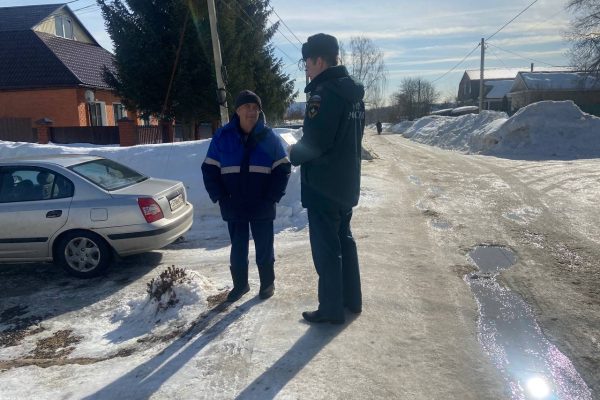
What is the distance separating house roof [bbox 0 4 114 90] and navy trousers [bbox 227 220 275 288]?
63.9ft

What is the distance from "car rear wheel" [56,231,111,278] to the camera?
5.90m

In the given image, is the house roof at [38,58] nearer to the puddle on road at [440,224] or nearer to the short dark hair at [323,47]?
the puddle on road at [440,224]

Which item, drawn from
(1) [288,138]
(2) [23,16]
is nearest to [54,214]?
(1) [288,138]

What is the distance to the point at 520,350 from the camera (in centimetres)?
364

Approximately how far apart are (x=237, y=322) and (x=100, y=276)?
8.37ft

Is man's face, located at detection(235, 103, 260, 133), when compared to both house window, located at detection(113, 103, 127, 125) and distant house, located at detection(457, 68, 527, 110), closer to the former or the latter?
house window, located at detection(113, 103, 127, 125)

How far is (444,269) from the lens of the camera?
5.52m

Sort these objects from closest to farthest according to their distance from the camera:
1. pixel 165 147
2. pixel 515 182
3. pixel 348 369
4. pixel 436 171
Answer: pixel 348 369, pixel 165 147, pixel 515 182, pixel 436 171

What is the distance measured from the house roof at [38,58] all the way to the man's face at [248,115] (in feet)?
63.5

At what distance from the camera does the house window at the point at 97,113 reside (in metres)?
24.8

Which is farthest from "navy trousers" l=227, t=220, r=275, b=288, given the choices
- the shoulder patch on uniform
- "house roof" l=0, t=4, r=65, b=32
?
"house roof" l=0, t=4, r=65, b=32

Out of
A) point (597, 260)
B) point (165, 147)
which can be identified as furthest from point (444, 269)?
point (165, 147)

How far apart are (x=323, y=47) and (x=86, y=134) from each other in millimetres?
18191

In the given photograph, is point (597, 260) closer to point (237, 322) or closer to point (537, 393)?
point (537, 393)
